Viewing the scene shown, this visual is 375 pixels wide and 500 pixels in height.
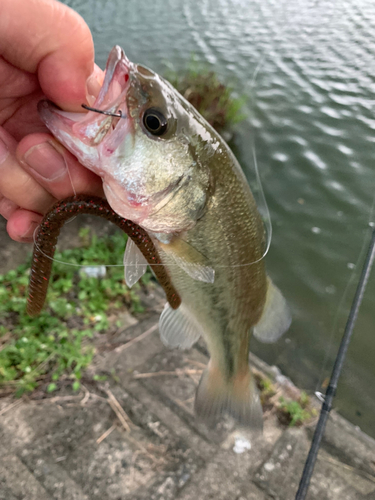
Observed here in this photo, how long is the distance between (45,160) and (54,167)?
3 centimetres

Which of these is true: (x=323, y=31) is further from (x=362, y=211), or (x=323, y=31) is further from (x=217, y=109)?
(x=362, y=211)

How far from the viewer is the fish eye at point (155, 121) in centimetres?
102

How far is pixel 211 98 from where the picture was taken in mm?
4824

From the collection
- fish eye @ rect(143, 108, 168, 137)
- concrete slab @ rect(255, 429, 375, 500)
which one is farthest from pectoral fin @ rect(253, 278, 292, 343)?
concrete slab @ rect(255, 429, 375, 500)

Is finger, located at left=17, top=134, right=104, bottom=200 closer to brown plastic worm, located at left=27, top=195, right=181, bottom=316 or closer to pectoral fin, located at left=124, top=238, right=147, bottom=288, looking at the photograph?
brown plastic worm, located at left=27, top=195, right=181, bottom=316

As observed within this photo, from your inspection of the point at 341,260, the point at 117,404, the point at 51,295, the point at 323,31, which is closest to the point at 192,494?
the point at 117,404

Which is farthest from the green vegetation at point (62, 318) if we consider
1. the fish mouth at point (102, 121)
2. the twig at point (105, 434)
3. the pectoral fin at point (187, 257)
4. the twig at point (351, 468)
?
the fish mouth at point (102, 121)

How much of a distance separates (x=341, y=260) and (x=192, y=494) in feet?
10.2

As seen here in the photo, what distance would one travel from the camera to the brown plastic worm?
1022mm

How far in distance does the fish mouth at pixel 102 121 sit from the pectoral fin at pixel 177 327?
70cm

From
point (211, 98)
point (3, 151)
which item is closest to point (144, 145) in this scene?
point (3, 151)

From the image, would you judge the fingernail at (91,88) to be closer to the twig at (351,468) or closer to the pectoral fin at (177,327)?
the pectoral fin at (177,327)

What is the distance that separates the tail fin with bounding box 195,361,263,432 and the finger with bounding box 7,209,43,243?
992mm

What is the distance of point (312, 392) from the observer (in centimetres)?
289
